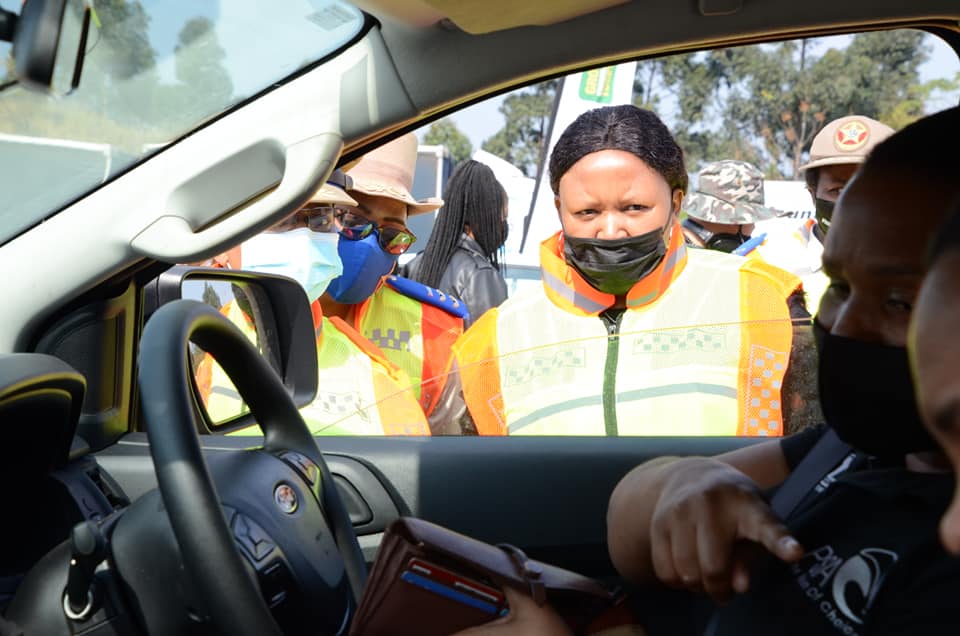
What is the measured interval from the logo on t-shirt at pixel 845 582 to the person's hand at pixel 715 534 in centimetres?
6

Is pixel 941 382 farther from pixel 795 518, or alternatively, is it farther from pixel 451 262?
pixel 451 262

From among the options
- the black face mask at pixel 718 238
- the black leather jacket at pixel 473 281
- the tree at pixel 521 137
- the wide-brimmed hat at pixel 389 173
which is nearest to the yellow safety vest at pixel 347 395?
the wide-brimmed hat at pixel 389 173

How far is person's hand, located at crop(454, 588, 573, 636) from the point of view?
1357 millimetres

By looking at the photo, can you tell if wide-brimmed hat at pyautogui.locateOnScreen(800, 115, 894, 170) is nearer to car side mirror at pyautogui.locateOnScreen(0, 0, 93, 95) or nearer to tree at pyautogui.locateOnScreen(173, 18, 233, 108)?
tree at pyautogui.locateOnScreen(173, 18, 233, 108)

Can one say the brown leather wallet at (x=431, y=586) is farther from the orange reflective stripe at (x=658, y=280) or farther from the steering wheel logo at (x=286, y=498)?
the orange reflective stripe at (x=658, y=280)

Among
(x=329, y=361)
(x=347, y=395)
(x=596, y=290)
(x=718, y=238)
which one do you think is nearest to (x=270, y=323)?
(x=347, y=395)

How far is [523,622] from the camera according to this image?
1.37 m

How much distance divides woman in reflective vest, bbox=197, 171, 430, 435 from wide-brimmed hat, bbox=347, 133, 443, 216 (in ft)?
0.33

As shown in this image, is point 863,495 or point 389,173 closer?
point 863,495

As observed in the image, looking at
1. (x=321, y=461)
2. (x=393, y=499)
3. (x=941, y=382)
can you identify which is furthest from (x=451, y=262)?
(x=941, y=382)

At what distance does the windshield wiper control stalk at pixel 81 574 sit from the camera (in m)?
1.49

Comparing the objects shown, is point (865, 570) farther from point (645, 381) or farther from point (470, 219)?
point (470, 219)

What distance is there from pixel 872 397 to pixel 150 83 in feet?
4.65

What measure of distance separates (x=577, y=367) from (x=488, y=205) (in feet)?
8.90
